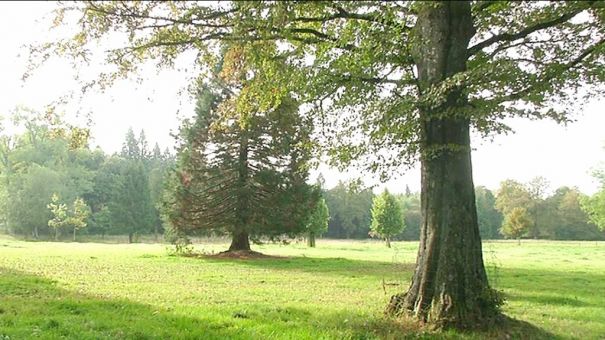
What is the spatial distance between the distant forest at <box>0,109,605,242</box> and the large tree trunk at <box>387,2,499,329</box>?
48694 mm

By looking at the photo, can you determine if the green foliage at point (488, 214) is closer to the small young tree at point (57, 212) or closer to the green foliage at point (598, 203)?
the green foliage at point (598, 203)

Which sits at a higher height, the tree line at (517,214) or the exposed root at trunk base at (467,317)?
the tree line at (517,214)

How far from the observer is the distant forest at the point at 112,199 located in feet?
202

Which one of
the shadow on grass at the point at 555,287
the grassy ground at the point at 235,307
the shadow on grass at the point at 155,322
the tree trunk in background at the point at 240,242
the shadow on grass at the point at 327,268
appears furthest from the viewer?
the tree trunk in background at the point at 240,242

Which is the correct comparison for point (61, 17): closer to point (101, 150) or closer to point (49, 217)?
point (49, 217)

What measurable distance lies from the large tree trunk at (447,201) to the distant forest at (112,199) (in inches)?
1917

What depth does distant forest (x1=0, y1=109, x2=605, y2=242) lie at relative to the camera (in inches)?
2426

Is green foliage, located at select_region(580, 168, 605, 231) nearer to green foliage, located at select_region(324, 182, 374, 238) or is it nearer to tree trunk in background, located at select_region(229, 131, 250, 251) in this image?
green foliage, located at select_region(324, 182, 374, 238)

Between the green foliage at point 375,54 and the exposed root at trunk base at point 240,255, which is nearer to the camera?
the green foliage at point 375,54

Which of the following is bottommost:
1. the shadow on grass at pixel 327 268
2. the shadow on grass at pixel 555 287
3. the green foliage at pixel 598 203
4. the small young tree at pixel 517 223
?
the shadow on grass at pixel 555 287

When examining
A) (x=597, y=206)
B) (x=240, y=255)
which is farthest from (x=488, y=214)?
(x=240, y=255)

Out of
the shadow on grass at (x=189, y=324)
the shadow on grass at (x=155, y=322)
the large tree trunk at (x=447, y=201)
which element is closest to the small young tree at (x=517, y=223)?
the shadow on grass at (x=189, y=324)

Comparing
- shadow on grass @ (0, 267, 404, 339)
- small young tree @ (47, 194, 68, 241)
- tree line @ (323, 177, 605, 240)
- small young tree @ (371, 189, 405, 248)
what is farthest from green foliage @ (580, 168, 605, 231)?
small young tree @ (47, 194, 68, 241)

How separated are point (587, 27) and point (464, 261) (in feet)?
14.6
